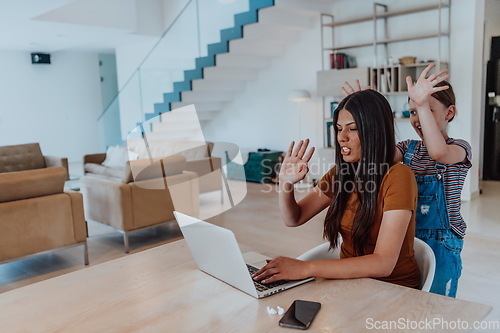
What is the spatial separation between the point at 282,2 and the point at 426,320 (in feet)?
18.3

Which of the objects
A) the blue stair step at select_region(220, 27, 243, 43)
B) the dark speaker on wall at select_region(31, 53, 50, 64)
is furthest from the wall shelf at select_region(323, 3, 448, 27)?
the dark speaker on wall at select_region(31, 53, 50, 64)

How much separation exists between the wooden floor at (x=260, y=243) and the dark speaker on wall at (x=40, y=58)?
6.61 m

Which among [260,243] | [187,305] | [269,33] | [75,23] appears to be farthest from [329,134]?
[187,305]

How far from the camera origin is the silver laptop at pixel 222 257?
1.28 m

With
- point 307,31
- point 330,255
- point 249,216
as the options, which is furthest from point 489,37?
point 330,255

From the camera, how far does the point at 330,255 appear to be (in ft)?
6.04

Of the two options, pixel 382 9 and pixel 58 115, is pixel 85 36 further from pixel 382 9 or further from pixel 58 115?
pixel 382 9

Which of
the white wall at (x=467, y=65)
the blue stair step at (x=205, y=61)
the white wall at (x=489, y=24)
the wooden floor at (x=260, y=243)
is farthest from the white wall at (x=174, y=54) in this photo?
the white wall at (x=489, y=24)

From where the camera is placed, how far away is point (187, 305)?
49.9 inches

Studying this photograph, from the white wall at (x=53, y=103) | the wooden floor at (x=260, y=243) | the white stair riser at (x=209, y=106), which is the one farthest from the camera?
the white wall at (x=53, y=103)

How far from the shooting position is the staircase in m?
6.38

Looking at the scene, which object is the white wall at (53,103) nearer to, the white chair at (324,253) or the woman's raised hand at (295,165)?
the white chair at (324,253)

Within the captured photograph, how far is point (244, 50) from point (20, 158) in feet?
12.2

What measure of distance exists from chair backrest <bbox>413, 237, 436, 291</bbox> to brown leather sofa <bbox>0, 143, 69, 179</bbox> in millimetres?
6002
